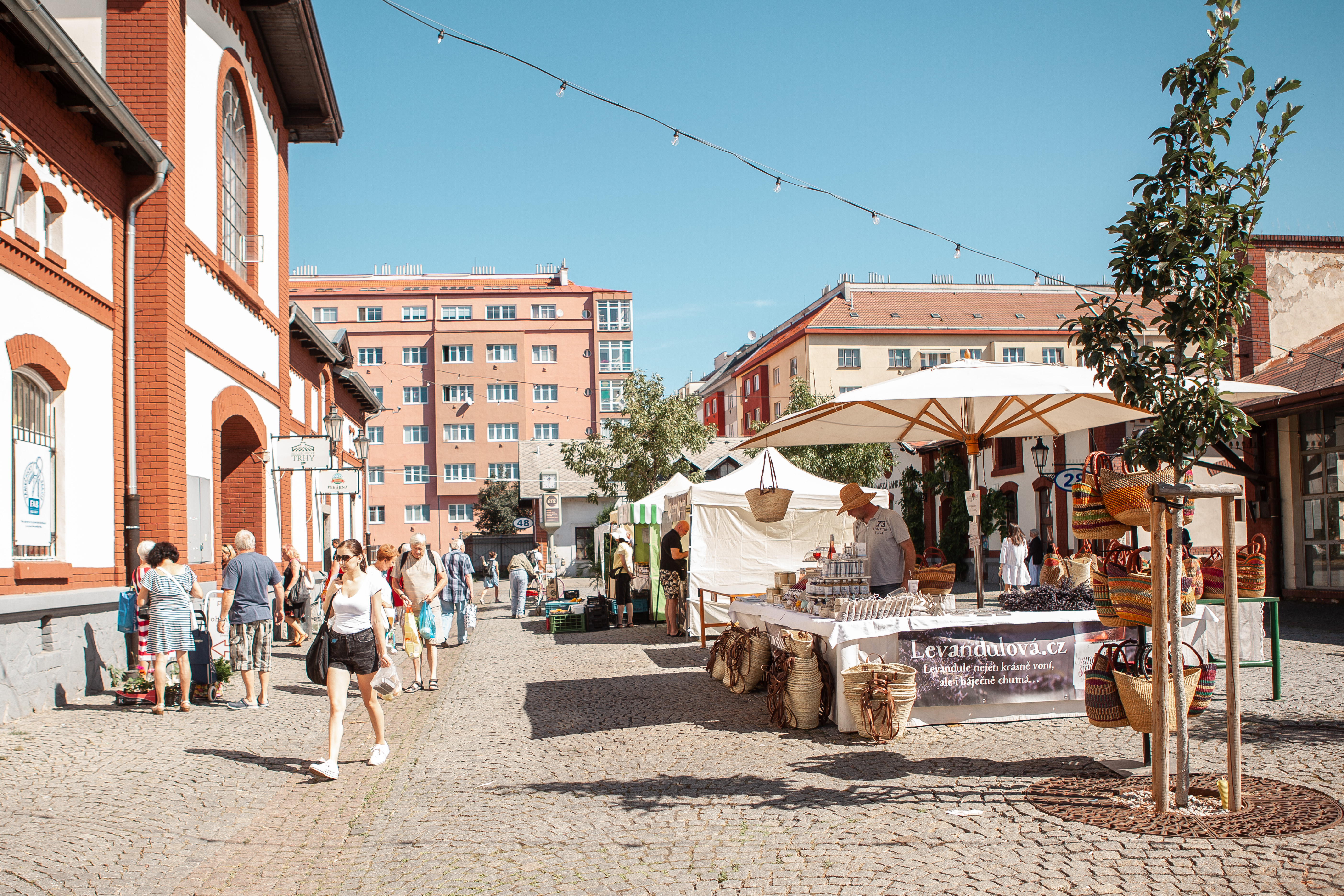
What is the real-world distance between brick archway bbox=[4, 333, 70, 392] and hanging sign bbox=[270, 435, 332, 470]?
5.50 metres

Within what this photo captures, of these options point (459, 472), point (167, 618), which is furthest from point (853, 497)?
point (459, 472)

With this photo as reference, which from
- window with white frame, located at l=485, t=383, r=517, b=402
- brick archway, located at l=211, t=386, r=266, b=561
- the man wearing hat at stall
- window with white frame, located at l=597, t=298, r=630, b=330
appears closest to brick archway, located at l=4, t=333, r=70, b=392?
brick archway, located at l=211, t=386, r=266, b=561

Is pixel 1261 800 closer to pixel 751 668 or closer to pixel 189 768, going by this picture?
pixel 751 668

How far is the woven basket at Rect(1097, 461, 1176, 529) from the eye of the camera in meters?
5.80

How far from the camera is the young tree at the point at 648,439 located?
29.7 meters

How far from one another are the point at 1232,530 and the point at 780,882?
2.92 m

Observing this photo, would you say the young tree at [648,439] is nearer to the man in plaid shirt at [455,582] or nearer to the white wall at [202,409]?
the man in plaid shirt at [455,582]

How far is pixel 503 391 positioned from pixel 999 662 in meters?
61.2

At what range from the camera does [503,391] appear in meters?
67.6

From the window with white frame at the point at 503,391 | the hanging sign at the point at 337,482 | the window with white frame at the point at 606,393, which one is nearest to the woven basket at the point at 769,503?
the hanging sign at the point at 337,482

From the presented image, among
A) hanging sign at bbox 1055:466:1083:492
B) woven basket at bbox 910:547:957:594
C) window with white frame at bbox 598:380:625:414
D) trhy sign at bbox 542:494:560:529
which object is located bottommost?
woven basket at bbox 910:547:957:594

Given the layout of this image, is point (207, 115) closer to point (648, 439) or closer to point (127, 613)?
point (127, 613)

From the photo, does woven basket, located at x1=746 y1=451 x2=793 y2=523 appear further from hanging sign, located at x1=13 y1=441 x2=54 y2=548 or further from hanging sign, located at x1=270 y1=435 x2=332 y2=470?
hanging sign, located at x1=270 y1=435 x2=332 y2=470

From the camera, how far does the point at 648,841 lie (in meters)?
5.29
